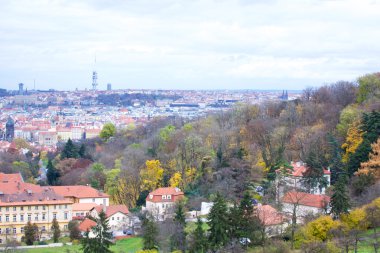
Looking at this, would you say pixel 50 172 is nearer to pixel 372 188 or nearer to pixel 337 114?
pixel 337 114

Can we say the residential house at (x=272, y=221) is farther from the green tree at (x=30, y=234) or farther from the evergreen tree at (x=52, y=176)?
the evergreen tree at (x=52, y=176)

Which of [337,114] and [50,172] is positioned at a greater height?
[337,114]

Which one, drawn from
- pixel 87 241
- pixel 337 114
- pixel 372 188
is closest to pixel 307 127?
pixel 337 114

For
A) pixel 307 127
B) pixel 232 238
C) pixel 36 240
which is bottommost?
pixel 36 240

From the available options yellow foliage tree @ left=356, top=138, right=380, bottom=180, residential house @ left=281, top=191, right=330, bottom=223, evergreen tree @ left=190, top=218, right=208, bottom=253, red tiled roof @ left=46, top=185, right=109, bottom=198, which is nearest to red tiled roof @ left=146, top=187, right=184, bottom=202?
red tiled roof @ left=46, top=185, right=109, bottom=198

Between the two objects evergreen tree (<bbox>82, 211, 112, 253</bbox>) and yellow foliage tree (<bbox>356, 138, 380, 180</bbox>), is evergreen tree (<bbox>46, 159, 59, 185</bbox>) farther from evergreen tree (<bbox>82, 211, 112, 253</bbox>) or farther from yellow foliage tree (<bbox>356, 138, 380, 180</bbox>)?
evergreen tree (<bbox>82, 211, 112, 253</bbox>)

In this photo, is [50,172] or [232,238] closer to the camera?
[232,238]

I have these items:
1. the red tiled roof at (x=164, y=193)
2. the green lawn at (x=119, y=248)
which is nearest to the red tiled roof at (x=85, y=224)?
the green lawn at (x=119, y=248)
